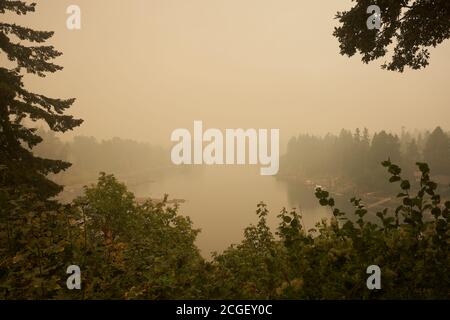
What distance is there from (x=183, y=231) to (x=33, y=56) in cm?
987

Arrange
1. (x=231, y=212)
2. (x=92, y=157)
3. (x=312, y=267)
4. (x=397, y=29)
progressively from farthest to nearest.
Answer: (x=92, y=157), (x=231, y=212), (x=397, y=29), (x=312, y=267)

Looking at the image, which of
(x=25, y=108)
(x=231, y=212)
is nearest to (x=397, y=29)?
(x=25, y=108)

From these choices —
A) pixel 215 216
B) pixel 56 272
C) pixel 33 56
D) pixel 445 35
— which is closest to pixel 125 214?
pixel 33 56

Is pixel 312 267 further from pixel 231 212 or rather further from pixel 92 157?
pixel 92 157

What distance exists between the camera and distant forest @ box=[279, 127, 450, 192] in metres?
78.7

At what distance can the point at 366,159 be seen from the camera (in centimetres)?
8744

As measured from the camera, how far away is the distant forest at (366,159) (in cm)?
7869

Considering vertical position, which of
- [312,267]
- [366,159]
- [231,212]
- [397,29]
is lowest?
[231,212]

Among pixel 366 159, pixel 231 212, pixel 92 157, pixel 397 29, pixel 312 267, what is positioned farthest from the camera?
pixel 92 157

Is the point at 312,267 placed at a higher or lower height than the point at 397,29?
lower

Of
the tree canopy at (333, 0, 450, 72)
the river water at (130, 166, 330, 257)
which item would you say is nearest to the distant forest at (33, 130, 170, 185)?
the river water at (130, 166, 330, 257)

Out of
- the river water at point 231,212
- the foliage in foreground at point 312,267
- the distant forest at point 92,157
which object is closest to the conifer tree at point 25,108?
the foliage in foreground at point 312,267

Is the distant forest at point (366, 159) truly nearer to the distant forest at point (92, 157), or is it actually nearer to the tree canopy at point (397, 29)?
the tree canopy at point (397, 29)
